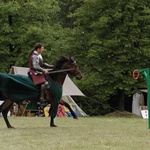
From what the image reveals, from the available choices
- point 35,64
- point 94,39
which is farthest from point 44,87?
point 94,39

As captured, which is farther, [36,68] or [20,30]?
[20,30]

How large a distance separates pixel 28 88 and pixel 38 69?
635 millimetres

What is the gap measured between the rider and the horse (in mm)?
162

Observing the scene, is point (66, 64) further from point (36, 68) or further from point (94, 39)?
point (94, 39)

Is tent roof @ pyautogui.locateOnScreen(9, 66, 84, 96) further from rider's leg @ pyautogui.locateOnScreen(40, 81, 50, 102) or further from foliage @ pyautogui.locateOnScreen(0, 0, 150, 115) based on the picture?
rider's leg @ pyautogui.locateOnScreen(40, 81, 50, 102)

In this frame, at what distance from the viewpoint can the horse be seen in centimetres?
1305

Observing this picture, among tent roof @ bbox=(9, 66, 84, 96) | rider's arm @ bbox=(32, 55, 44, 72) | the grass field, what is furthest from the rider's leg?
tent roof @ bbox=(9, 66, 84, 96)

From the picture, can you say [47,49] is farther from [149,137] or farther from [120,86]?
[149,137]

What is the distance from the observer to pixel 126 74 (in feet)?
92.4

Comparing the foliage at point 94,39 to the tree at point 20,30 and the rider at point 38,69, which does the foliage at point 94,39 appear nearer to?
the tree at point 20,30

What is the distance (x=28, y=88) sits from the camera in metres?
13.2

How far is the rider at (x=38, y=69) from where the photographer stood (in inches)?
508

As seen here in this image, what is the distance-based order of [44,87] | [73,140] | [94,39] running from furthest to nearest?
[94,39] < [44,87] < [73,140]

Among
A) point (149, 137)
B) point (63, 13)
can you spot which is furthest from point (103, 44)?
point (149, 137)
